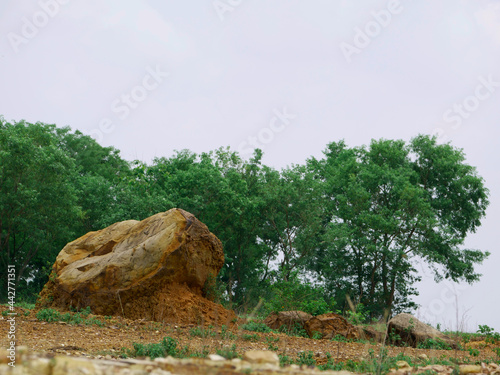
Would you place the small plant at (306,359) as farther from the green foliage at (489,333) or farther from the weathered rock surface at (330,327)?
the green foliage at (489,333)

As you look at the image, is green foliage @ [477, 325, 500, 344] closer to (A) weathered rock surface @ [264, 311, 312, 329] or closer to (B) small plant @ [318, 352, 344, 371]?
(A) weathered rock surface @ [264, 311, 312, 329]

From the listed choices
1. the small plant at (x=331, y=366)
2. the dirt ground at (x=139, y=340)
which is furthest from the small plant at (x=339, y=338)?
the small plant at (x=331, y=366)

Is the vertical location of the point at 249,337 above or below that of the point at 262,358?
above

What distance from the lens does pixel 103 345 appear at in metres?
9.27

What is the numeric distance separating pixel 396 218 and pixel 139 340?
1884 cm

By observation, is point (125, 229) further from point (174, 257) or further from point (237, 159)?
point (237, 159)

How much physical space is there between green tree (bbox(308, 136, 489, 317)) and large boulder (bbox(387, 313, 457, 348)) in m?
11.2

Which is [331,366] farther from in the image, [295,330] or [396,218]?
[396,218]

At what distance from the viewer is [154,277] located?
1275 cm

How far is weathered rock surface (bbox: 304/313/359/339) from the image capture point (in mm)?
13523

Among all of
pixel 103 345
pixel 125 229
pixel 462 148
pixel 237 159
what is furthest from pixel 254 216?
pixel 103 345

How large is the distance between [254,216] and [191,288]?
17.4 metres

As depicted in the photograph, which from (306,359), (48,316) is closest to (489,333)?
(306,359)

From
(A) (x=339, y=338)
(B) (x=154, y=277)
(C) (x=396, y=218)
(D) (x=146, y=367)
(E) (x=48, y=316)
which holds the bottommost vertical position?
(D) (x=146, y=367)
